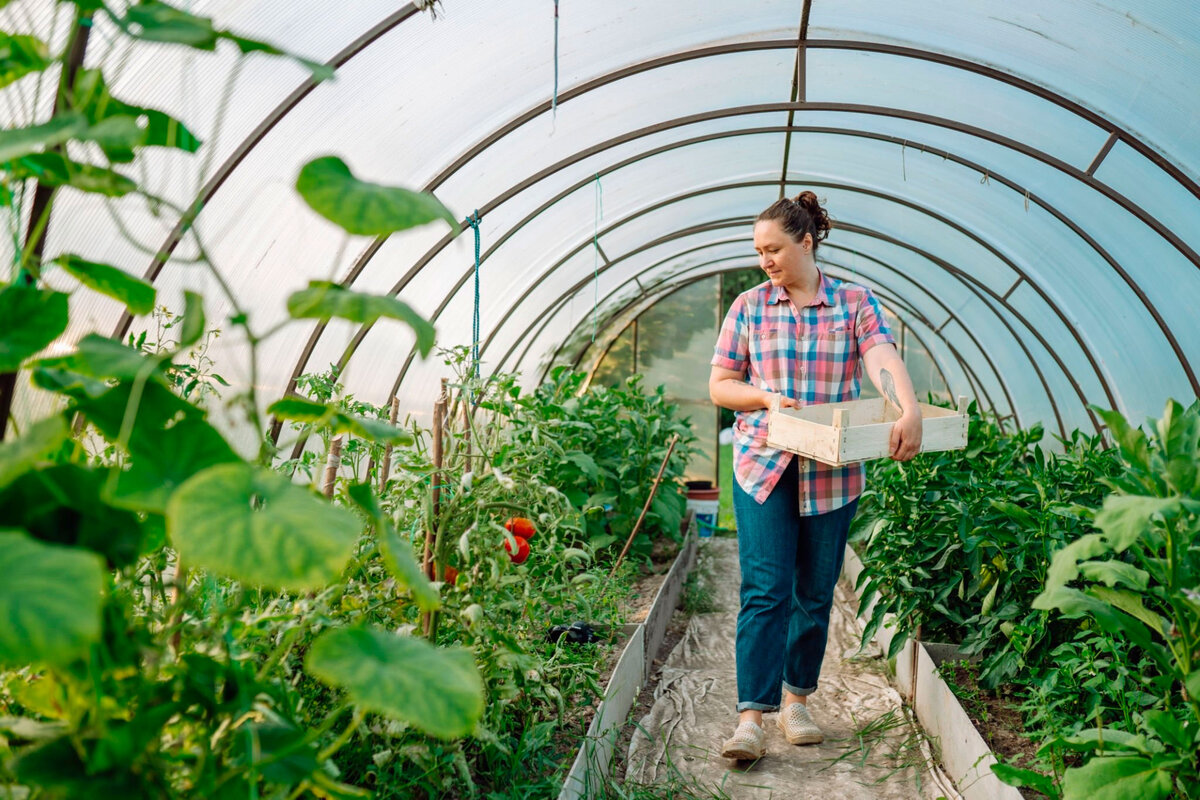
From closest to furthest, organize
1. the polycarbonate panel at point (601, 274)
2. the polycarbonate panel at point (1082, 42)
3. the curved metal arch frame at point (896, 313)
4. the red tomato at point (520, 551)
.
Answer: the red tomato at point (520, 551) → the polycarbonate panel at point (1082, 42) → the polycarbonate panel at point (601, 274) → the curved metal arch frame at point (896, 313)

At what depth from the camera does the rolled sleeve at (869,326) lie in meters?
2.80

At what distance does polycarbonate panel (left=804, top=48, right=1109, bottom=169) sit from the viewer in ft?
15.3

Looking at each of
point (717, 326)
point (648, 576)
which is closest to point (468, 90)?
point (648, 576)

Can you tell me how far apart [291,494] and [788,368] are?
79.9 inches

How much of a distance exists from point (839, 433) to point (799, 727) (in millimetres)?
1165

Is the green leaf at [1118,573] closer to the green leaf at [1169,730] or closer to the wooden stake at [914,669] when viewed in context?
the green leaf at [1169,730]

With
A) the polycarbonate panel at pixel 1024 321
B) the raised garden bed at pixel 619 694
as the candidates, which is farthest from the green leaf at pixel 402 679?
the polycarbonate panel at pixel 1024 321

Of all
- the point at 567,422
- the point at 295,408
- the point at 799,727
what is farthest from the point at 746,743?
the point at 295,408

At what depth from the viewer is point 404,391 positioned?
19.2 ft

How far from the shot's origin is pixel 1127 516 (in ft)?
4.65

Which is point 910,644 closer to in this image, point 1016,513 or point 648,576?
point 1016,513

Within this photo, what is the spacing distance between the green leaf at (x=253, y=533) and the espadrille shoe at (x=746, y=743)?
213cm

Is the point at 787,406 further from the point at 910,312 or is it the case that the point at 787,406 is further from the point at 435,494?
the point at 910,312

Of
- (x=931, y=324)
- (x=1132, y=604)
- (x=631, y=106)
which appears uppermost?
(x=631, y=106)
